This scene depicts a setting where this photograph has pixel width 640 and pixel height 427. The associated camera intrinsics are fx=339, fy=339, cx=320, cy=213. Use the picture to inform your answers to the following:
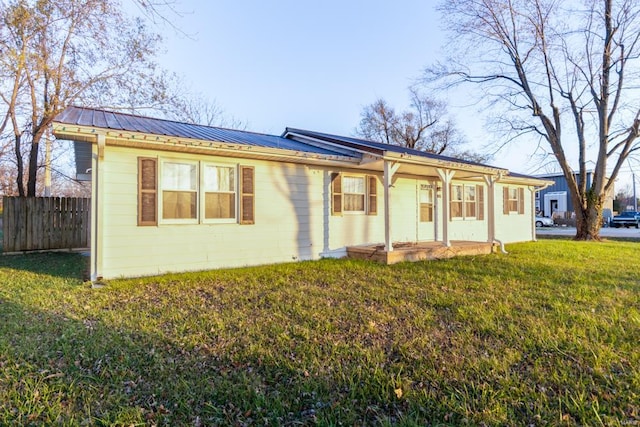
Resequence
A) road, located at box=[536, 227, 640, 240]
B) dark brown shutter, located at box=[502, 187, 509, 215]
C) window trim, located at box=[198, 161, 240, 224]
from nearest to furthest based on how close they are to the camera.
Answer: window trim, located at box=[198, 161, 240, 224], dark brown shutter, located at box=[502, 187, 509, 215], road, located at box=[536, 227, 640, 240]

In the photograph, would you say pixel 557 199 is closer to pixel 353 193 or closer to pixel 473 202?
pixel 473 202

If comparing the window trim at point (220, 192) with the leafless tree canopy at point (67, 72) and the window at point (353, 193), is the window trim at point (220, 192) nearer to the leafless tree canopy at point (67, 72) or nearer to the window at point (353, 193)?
the window at point (353, 193)

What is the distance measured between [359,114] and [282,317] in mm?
27679

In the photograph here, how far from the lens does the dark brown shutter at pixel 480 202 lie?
39.0 ft

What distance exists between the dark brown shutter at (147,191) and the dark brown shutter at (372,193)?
525 cm

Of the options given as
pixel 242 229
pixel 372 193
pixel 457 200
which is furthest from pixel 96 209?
pixel 457 200

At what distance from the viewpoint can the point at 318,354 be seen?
295 centimetres

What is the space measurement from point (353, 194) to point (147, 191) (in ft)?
16.2

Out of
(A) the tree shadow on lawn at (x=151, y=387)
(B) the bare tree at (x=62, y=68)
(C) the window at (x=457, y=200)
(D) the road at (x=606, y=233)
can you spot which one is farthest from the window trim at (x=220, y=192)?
(D) the road at (x=606, y=233)

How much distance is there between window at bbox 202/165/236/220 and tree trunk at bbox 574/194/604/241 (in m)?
14.6

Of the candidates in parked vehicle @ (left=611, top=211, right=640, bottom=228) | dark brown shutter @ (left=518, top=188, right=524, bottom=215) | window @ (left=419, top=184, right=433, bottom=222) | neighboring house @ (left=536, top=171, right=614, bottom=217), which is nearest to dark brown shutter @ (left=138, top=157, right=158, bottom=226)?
window @ (left=419, top=184, right=433, bottom=222)

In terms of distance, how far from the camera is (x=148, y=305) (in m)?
4.38

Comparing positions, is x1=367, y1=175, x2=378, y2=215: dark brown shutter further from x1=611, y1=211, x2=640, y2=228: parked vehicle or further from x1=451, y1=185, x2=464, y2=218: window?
x1=611, y1=211, x2=640, y2=228: parked vehicle

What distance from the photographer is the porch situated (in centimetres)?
782
